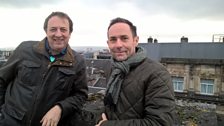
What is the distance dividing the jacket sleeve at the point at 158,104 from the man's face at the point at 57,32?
4.92 ft

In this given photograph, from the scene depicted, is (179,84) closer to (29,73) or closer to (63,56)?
(63,56)

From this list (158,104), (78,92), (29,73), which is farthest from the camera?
(78,92)

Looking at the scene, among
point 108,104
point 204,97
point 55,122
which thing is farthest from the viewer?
point 204,97

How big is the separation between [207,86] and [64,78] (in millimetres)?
25299

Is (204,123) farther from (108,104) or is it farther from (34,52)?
(34,52)

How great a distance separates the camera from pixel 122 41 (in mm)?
2686

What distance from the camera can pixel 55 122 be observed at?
3.22 meters

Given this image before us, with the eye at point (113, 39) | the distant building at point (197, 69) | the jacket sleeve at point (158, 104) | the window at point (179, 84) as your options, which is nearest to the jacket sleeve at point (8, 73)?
the eye at point (113, 39)

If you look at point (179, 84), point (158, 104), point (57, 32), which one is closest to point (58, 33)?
point (57, 32)

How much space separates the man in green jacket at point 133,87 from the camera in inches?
88.8

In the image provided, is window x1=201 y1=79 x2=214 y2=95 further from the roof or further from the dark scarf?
the dark scarf

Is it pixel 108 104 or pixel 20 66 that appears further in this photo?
pixel 20 66

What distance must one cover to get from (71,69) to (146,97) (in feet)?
4.61

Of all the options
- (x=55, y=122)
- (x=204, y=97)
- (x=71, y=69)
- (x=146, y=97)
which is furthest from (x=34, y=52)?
(x=204, y=97)
